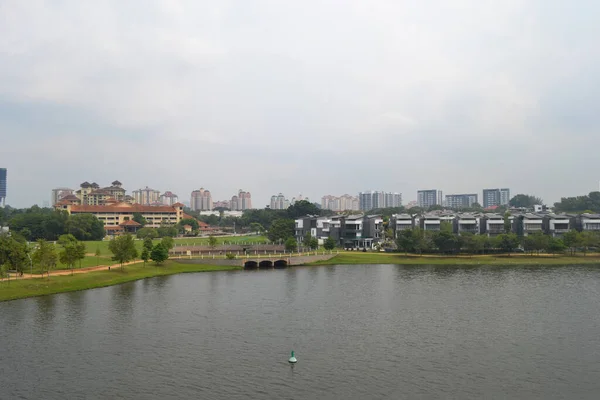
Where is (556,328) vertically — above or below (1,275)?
below

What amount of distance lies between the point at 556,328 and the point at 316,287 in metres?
22.3

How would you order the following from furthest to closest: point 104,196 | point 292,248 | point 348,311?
point 104,196 < point 292,248 < point 348,311

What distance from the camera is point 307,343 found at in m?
27.8

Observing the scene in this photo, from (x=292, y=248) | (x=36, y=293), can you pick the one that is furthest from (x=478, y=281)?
→ (x=36, y=293)

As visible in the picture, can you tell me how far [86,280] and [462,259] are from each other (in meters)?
49.9

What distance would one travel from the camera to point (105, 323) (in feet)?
105

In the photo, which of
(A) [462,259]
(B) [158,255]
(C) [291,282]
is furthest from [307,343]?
(A) [462,259]

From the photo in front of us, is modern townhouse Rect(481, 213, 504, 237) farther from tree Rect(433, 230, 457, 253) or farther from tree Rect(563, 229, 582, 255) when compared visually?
tree Rect(433, 230, 457, 253)

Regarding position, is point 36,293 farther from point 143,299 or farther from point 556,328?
point 556,328

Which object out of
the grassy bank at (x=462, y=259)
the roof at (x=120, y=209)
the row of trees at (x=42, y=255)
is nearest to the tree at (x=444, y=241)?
the grassy bank at (x=462, y=259)

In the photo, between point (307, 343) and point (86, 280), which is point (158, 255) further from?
point (307, 343)

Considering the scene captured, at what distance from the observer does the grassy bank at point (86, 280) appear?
131 ft

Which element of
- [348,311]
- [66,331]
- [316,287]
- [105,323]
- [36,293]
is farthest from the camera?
[316,287]

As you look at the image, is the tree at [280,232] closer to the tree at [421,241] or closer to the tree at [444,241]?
the tree at [421,241]
